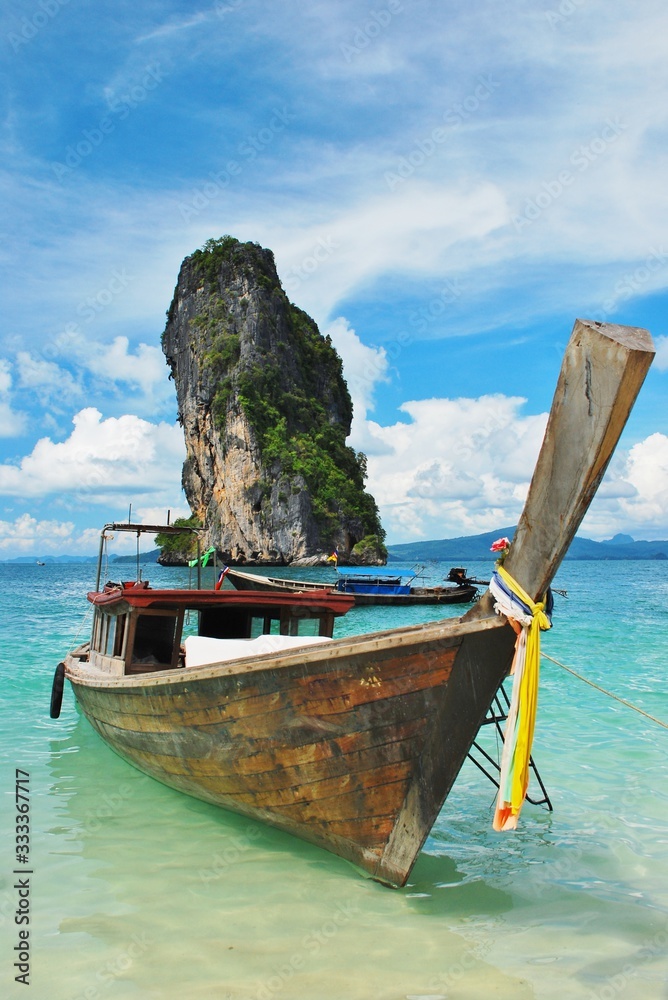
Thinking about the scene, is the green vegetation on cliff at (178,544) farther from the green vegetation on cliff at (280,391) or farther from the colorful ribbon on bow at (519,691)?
the colorful ribbon on bow at (519,691)

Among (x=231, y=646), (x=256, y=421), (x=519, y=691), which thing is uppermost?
(x=256, y=421)

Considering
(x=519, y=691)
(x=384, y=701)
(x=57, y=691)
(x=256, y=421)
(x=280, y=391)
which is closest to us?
(x=519, y=691)

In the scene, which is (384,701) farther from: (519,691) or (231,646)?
(231,646)

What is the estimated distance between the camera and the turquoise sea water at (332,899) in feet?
11.8

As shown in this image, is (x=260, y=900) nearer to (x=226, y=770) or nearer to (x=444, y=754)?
(x=226, y=770)

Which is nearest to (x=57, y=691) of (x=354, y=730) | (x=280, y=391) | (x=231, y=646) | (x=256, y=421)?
(x=231, y=646)

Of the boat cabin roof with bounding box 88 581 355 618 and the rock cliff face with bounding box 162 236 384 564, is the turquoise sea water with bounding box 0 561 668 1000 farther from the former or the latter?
the rock cliff face with bounding box 162 236 384 564

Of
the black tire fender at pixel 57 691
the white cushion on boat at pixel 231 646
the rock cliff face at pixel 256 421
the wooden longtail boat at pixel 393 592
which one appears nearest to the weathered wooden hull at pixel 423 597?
the wooden longtail boat at pixel 393 592

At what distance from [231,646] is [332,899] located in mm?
2173

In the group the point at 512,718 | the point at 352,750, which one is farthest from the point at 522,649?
the point at 352,750

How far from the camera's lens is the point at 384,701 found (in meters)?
4.19

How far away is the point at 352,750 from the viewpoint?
14.3ft

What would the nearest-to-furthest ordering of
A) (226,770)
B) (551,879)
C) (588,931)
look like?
(588,931)
(551,879)
(226,770)

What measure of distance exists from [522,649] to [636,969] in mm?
1744
